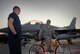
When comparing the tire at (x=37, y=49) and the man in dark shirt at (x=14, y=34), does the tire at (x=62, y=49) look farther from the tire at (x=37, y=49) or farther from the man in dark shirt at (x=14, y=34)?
the man in dark shirt at (x=14, y=34)

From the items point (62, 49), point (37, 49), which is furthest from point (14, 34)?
point (62, 49)

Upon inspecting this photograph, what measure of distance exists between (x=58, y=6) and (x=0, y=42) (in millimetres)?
5745

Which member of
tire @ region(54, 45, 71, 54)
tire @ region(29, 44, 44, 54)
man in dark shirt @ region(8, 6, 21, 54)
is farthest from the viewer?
tire @ region(29, 44, 44, 54)

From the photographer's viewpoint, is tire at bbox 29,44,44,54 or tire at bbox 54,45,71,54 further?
tire at bbox 29,44,44,54

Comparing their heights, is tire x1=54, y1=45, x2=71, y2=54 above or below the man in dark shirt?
below

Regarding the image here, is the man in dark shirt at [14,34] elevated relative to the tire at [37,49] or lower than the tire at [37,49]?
elevated

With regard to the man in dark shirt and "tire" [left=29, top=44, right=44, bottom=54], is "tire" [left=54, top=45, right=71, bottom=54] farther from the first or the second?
the man in dark shirt

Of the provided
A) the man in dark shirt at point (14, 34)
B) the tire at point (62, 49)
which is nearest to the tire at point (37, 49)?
the tire at point (62, 49)

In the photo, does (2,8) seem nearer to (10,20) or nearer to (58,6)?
(58,6)

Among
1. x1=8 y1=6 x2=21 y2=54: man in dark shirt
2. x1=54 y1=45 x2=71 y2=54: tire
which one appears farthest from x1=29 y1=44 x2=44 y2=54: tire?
x1=8 y1=6 x2=21 y2=54: man in dark shirt

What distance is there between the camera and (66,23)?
2012cm

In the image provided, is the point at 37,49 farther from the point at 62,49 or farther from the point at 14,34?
the point at 14,34

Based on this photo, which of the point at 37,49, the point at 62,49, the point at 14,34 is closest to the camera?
the point at 14,34

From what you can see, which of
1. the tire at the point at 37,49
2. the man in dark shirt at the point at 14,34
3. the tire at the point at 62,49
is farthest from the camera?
the tire at the point at 37,49
